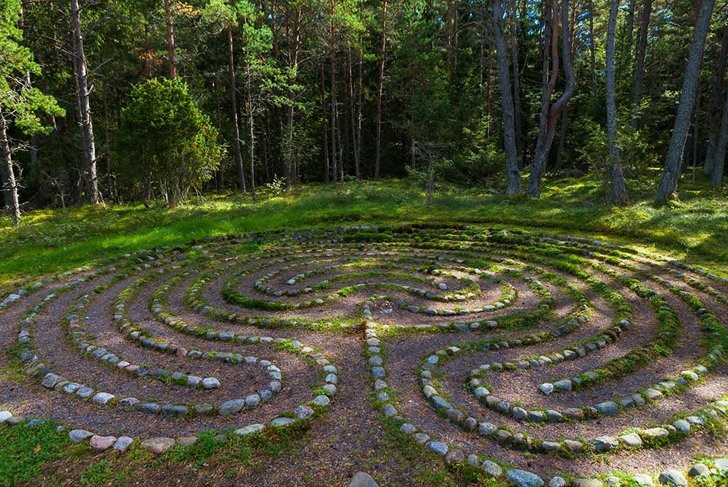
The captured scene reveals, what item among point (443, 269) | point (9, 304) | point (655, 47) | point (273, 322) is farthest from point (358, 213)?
point (655, 47)

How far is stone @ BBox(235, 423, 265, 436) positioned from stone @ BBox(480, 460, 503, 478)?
2294 mm

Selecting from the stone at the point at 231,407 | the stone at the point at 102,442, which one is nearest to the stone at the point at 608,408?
the stone at the point at 231,407

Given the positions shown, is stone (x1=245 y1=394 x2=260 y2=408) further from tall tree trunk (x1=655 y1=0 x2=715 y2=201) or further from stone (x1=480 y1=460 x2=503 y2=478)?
tall tree trunk (x1=655 y1=0 x2=715 y2=201)

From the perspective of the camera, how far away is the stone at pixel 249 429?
15.5 feet

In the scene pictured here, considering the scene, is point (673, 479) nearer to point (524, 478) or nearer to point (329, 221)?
point (524, 478)

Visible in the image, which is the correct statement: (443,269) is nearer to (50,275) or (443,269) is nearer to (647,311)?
(647,311)

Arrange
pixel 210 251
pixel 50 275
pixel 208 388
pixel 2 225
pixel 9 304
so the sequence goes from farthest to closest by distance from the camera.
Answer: pixel 2 225, pixel 210 251, pixel 50 275, pixel 9 304, pixel 208 388

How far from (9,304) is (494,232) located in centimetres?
1262

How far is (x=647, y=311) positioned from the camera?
8344mm

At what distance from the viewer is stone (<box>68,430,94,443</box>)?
4.69 m

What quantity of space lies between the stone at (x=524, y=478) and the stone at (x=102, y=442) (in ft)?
12.9

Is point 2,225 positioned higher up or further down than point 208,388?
higher up

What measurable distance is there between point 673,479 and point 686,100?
1655 cm

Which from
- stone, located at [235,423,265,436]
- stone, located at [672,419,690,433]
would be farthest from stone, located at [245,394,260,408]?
stone, located at [672,419,690,433]
